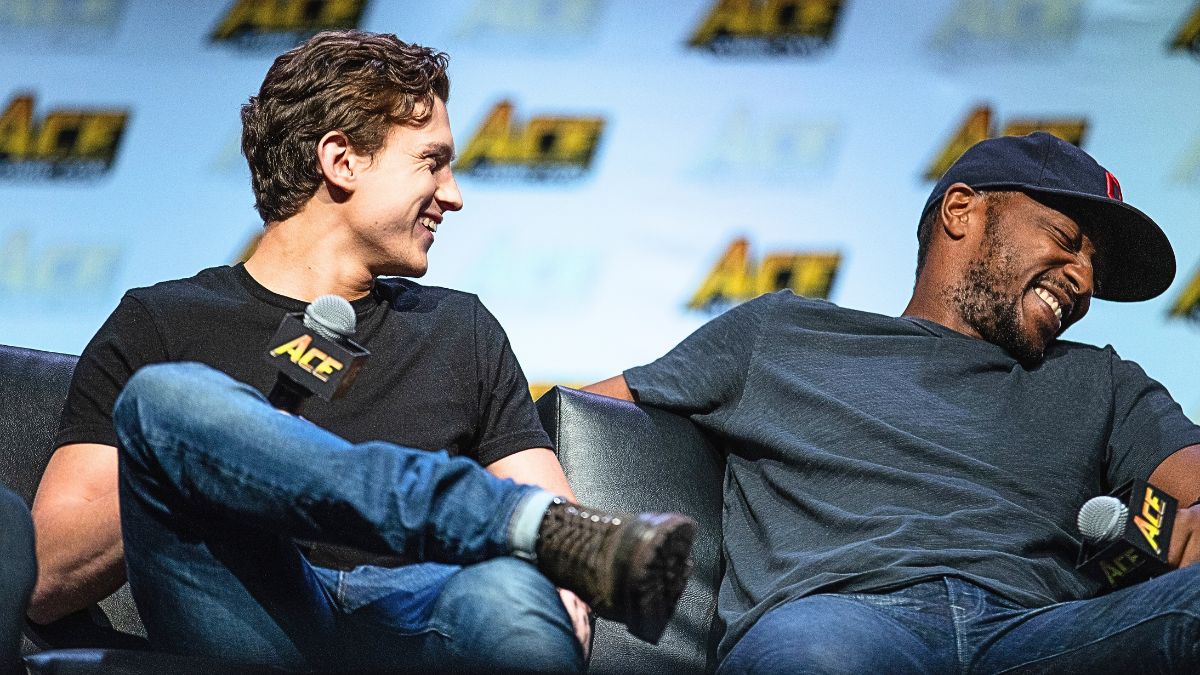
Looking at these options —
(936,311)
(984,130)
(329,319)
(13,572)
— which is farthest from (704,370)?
(984,130)

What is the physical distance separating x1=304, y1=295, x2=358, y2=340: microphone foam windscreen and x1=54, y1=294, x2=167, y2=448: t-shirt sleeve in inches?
18.2

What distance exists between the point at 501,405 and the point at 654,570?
0.72m

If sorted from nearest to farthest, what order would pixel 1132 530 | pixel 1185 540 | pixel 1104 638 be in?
pixel 1104 638, pixel 1132 530, pixel 1185 540

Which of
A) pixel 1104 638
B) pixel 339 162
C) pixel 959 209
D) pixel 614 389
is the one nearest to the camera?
pixel 1104 638

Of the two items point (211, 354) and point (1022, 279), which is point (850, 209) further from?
point (211, 354)

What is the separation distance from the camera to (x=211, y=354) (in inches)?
70.1

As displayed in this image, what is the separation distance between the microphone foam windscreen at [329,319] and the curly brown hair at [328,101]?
23.8 inches

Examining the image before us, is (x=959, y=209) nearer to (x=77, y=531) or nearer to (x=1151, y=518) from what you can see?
(x=1151, y=518)

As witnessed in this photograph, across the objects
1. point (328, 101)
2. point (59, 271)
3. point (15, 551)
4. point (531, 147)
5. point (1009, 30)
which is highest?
point (1009, 30)

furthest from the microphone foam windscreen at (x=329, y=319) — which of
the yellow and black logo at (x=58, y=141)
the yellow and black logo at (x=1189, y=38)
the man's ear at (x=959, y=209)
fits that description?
the yellow and black logo at (x=1189, y=38)

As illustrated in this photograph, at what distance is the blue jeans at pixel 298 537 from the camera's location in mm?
1281

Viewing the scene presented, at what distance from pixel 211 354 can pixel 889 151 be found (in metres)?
2.00

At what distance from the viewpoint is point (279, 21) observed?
3521 millimetres

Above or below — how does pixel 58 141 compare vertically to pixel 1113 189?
below
